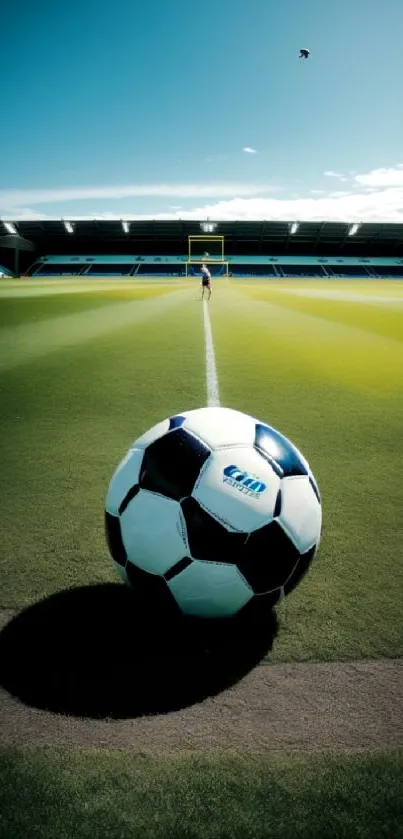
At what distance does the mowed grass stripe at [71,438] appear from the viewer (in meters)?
2.89

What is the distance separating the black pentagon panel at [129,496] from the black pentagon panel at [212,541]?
0.32 metres

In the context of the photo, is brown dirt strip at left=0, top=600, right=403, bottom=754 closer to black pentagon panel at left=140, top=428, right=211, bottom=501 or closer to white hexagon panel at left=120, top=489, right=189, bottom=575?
white hexagon panel at left=120, top=489, right=189, bottom=575

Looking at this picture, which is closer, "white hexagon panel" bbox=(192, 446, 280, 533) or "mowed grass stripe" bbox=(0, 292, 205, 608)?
"white hexagon panel" bbox=(192, 446, 280, 533)

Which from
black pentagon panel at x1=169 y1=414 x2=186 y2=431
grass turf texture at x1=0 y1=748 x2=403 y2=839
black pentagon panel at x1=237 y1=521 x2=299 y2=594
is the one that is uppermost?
black pentagon panel at x1=169 y1=414 x2=186 y2=431

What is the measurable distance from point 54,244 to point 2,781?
7634 centimetres

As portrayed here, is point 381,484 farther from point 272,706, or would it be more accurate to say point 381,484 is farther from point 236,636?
point 272,706

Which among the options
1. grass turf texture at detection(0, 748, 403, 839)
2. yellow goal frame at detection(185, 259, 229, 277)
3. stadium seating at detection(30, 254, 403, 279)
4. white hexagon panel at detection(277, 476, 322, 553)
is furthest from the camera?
stadium seating at detection(30, 254, 403, 279)

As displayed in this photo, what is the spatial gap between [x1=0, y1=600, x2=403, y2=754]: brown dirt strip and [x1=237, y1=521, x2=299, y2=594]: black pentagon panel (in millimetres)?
367

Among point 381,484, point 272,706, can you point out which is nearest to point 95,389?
point 381,484

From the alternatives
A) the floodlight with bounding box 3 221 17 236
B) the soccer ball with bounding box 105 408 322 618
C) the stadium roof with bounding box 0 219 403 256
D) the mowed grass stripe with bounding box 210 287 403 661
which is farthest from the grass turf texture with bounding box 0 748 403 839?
the floodlight with bounding box 3 221 17 236

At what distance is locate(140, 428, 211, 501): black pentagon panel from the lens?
7.47ft

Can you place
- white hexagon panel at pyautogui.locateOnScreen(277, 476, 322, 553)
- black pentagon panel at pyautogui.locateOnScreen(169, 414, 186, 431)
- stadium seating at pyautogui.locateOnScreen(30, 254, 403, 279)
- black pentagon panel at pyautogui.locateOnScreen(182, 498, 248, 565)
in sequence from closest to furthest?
1. black pentagon panel at pyautogui.locateOnScreen(182, 498, 248, 565)
2. white hexagon panel at pyautogui.locateOnScreen(277, 476, 322, 553)
3. black pentagon panel at pyautogui.locateOnScreen(169, 414, 186, 431)
4. stadium seating at pyautogui.locateOnScreen(30, 254, 403, 279)

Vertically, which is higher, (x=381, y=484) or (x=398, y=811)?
(x=398, y=811)

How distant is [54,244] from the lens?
7031 cm
